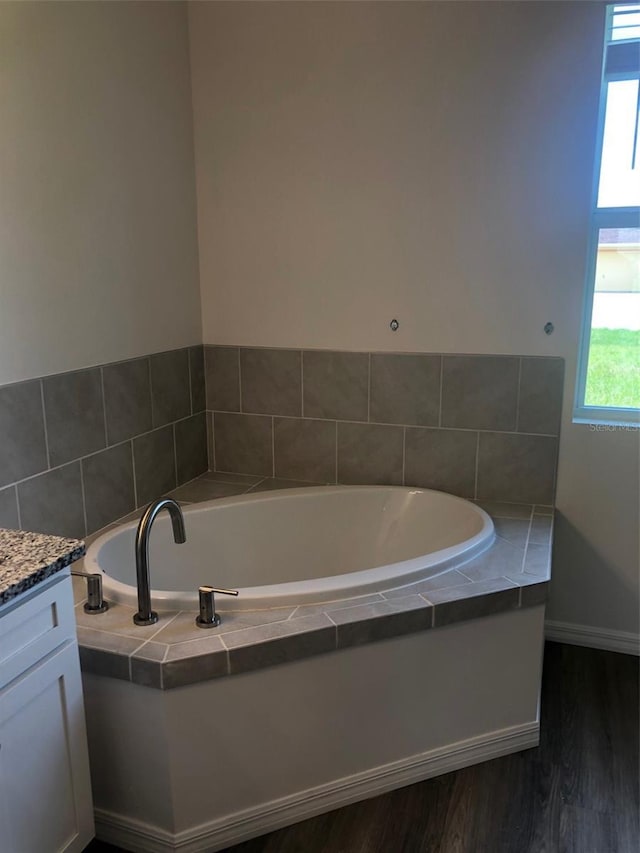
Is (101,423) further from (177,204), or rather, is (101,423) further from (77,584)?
(177,204)

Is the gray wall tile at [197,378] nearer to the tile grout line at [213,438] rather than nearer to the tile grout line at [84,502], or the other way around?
the tile grout line at [213,438]

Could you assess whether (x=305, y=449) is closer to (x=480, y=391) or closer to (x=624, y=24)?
(x=480, y=391)

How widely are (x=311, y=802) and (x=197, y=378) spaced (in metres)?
1.73

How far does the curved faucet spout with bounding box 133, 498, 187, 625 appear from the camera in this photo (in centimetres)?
171

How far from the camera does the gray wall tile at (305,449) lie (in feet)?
9.57

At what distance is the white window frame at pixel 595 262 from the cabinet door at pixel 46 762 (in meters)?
1.96

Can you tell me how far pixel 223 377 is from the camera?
3.01 m

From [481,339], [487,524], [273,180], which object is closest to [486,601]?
[487,524]

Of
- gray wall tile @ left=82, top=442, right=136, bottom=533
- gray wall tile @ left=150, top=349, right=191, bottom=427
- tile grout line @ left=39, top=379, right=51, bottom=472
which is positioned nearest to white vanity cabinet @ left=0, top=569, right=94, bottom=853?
tile grout line @ left=39, top=379, right=51, bottom=472

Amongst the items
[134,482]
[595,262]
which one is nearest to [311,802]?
[134,482]

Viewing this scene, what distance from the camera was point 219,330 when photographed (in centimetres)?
297

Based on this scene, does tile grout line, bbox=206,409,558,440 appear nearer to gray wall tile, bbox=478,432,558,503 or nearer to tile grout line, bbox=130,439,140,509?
gray wall tile, bbox=478,432,558,503

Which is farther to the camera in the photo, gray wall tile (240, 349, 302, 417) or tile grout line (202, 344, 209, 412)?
tile grout line (202, 344, 209, 412)

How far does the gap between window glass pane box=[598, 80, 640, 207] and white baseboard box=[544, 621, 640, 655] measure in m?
1.61
